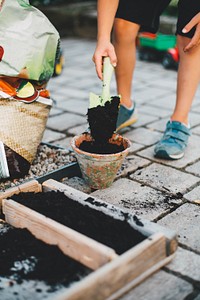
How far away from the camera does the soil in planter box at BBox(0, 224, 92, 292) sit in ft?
4.74

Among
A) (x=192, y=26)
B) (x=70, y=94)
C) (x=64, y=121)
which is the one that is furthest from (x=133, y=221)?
(x=70, y=94)

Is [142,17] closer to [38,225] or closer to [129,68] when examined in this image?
[129,68]

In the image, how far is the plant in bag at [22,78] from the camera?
2.01 meters

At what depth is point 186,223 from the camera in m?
1.85

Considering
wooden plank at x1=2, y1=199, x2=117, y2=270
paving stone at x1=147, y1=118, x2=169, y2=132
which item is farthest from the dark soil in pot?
paving stone at x1=147, y1=118, x2=169, y2=132

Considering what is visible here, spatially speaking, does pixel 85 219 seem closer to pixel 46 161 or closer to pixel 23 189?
pixel 23 189

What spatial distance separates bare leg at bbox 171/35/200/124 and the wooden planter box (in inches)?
42.0

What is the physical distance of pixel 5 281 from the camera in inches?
56.9

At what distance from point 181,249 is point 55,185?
0.64 meters

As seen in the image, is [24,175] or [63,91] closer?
[24,175]

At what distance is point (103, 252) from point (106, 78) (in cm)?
99

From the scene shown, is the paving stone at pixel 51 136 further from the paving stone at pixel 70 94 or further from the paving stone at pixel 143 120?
the paving stone at pixel 70 94

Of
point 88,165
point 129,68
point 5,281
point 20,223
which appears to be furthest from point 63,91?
→ point 5,281

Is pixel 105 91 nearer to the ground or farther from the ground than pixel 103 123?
farther from the ground
